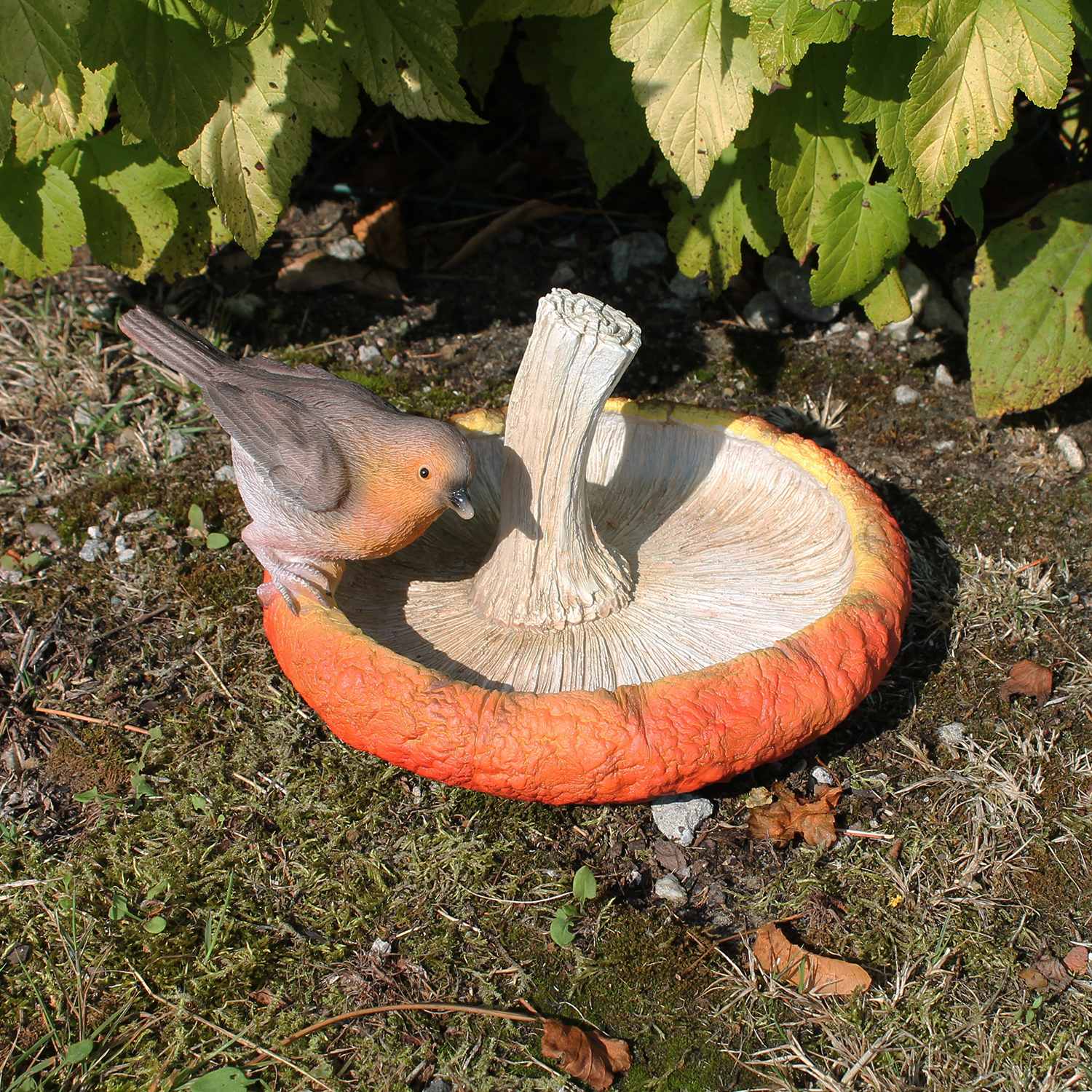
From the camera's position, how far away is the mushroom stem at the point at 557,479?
2.79 metres

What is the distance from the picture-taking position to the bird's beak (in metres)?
2.96

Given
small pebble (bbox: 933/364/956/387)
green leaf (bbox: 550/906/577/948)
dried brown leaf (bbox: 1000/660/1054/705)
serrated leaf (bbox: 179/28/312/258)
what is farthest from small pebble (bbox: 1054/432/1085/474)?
serrated leaf (bbox: 179/28/312/258)

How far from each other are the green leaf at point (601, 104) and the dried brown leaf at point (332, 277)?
1.16 metres

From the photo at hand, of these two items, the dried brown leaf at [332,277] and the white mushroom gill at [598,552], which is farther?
the dried brown leaf at [332,277]

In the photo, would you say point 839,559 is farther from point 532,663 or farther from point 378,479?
point 378,479

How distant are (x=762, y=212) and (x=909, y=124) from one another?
3.73ft

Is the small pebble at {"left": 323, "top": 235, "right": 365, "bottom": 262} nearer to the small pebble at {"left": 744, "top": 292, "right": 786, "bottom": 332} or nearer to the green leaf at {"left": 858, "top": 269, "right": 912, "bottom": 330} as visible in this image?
the small pebble at {"left": 744, "top": 292, "right": 786, "bottom": 332}

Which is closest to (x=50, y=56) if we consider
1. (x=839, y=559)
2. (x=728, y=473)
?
(x=728, y=473)

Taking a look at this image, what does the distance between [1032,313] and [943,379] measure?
0.57m

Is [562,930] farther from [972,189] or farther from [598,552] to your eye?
[972,189]

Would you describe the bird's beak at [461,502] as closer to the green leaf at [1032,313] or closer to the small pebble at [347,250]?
the green leaf at [1032,313]

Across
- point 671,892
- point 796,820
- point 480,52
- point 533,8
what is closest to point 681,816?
point 671,892

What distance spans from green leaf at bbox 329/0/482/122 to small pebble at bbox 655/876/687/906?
239cm

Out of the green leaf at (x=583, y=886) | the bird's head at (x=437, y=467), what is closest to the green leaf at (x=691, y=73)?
the bird's head at (x=437, y=467)
